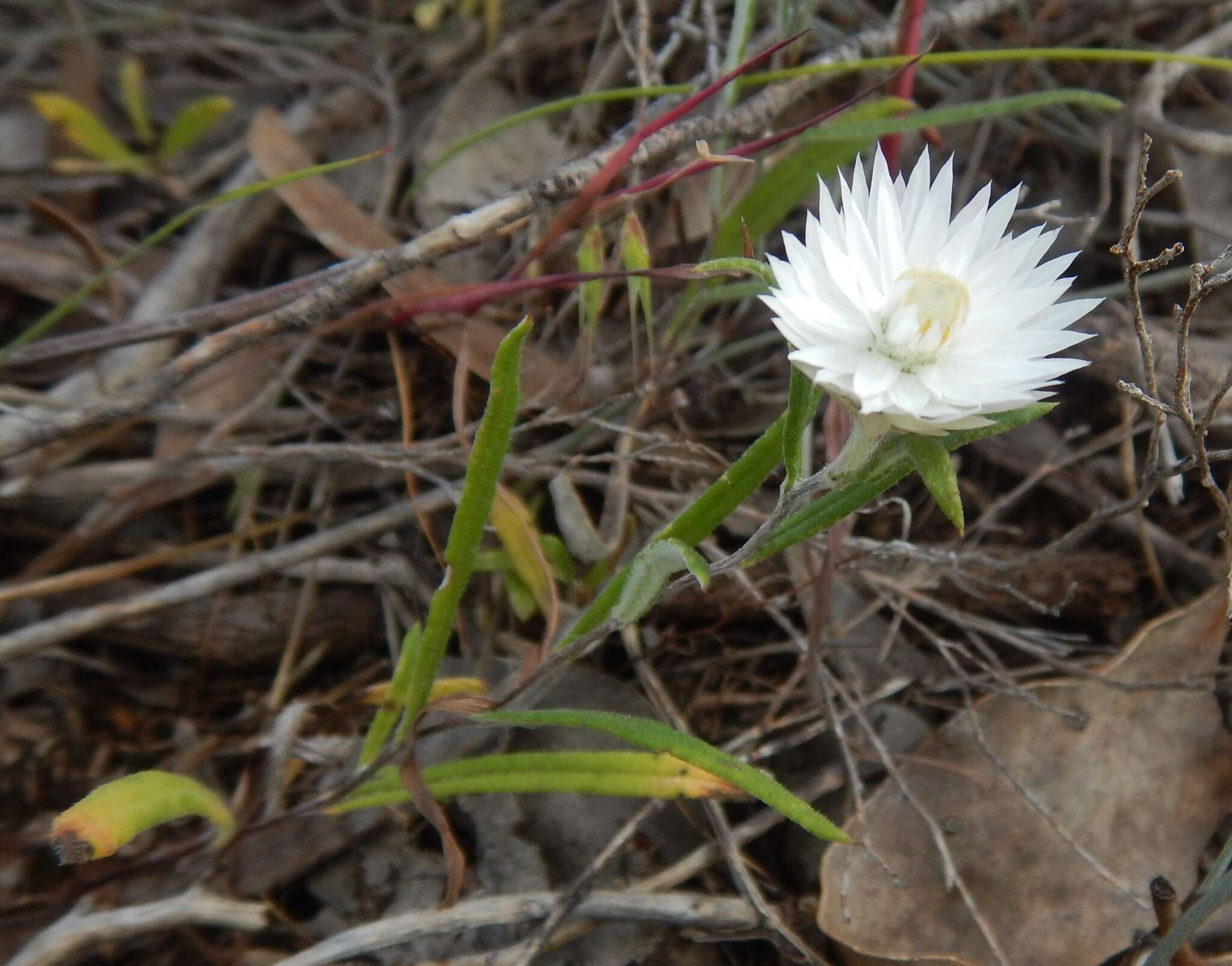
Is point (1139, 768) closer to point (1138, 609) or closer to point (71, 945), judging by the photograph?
point (1138, 609)

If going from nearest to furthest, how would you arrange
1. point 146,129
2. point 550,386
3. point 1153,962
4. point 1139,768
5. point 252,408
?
1. point 1153,962
2. point 1139,768
3. point 550,386
4. point 252,408
5. point 146,129

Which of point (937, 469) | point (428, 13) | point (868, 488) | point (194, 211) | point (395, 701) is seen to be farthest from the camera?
point (428, 13)

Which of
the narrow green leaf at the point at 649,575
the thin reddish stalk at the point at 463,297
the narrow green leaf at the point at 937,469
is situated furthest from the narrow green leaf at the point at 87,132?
the narrow green leaf at the point at 937,469

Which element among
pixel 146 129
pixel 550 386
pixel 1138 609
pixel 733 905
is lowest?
pixel 733 905

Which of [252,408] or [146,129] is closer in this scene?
[252,408]

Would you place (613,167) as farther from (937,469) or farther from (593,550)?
(937,469)

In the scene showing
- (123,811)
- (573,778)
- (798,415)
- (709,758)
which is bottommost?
(123,811)

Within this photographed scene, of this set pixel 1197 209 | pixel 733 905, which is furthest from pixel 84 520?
pixel 1197 209

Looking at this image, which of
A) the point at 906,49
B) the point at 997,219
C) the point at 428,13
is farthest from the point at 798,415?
the point at 428,13
